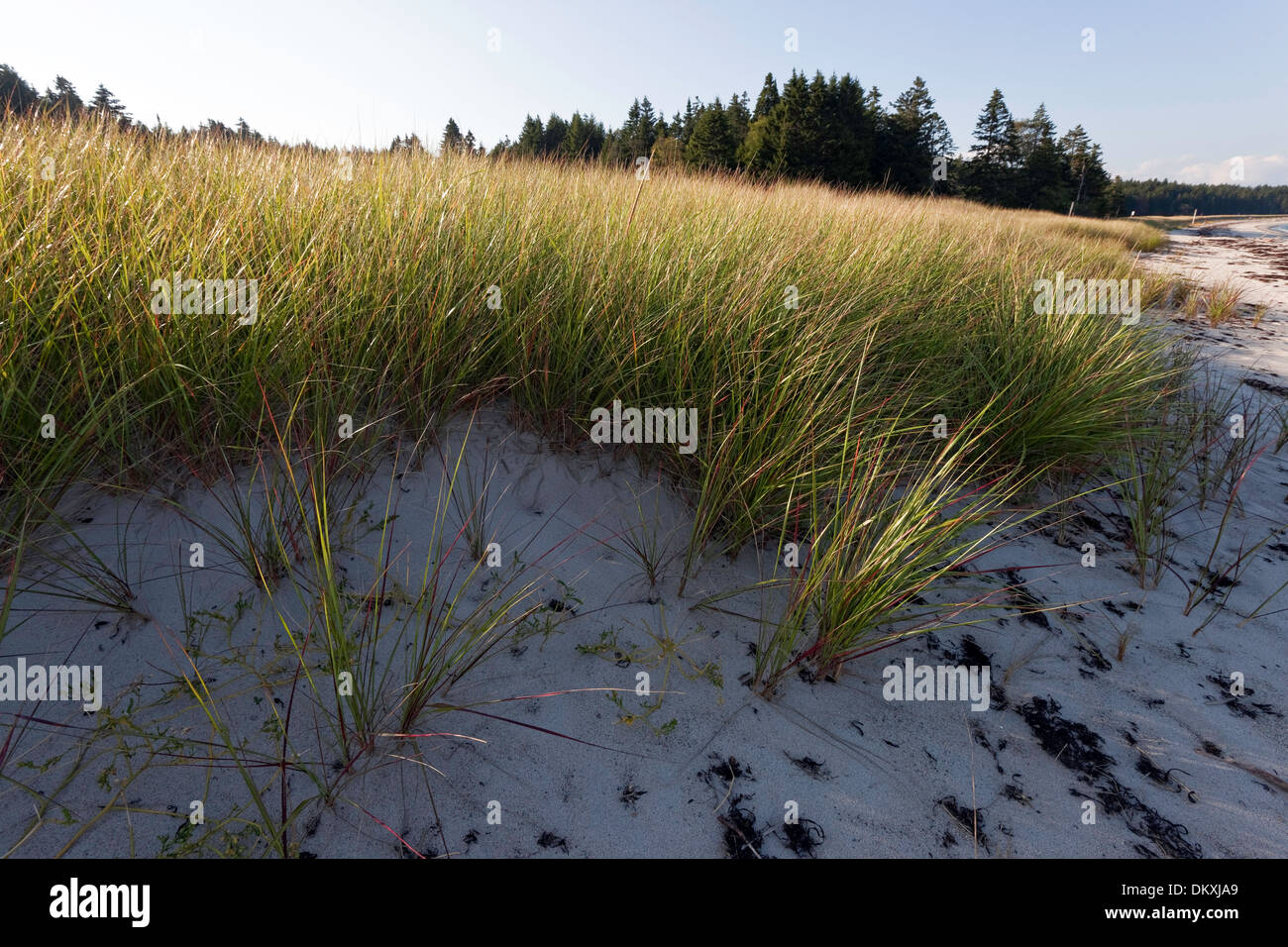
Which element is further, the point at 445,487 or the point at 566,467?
the point at 566,467

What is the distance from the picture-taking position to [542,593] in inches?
71.7

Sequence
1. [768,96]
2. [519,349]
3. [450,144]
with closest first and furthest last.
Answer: [519,349], [450,144], [768,96]

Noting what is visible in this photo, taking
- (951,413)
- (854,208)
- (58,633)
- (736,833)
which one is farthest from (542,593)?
(854,208)

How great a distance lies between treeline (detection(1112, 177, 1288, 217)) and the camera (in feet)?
236

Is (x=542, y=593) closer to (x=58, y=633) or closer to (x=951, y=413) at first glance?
(x=58, y=633)

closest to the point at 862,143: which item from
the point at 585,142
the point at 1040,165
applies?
the point at 1040,165

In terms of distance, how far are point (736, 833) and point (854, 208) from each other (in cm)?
605
